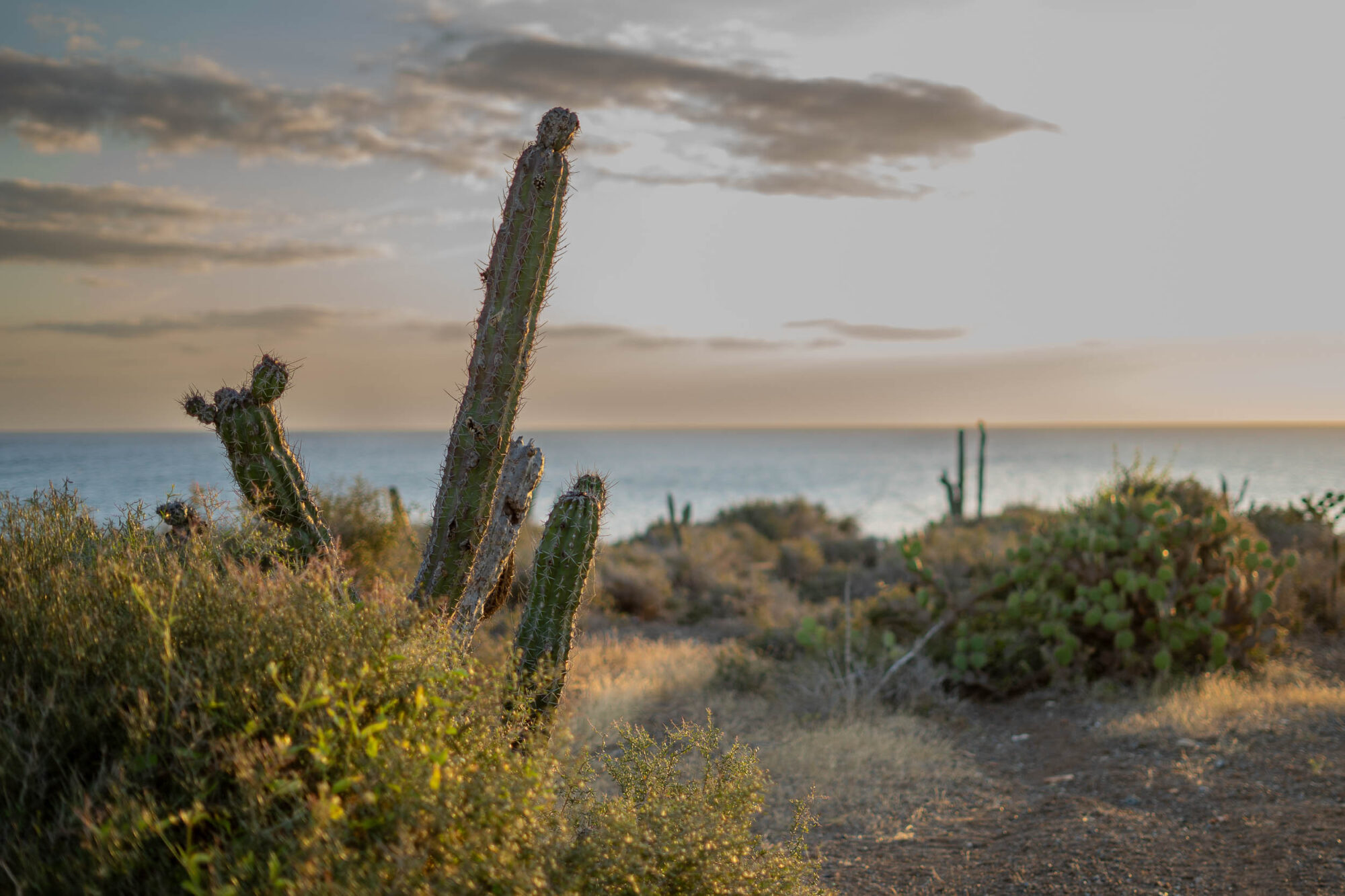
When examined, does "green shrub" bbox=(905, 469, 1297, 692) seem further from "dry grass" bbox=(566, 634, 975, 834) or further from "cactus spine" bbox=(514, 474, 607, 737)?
"cactus spine" bbox=(514, 474, 607, 737)

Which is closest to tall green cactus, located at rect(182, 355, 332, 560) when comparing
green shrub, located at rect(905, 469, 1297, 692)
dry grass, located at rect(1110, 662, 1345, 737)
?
green shrub, located at rect(905, 469, 1297, 692)

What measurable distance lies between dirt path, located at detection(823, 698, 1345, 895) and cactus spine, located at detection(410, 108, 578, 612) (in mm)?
2868

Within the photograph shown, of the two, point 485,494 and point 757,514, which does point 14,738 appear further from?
point 757,514

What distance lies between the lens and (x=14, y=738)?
7.56ft

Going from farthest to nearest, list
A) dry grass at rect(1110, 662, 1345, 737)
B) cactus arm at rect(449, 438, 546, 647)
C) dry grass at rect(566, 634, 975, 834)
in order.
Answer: dry grass at rect(1110, 662, 1345, 737), dry grass at rect(566, 634, 975, 834), cactus arm at rect(449, 438, 546, 647)

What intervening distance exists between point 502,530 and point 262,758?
2.90 metres

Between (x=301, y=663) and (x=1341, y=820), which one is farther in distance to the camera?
(x=1341, y=820)

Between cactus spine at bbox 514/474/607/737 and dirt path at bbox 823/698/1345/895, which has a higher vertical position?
cactus spine at bbox 514/474/607/737

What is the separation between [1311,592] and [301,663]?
1289cm

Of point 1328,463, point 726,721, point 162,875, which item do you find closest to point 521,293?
point 162,875

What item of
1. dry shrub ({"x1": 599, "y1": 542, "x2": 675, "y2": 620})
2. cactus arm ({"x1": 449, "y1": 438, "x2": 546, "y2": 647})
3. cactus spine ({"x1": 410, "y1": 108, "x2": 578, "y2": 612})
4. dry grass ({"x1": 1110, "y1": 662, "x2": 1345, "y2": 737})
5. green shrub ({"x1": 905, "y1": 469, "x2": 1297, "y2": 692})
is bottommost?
dry shrub ({"x1": 599, "y1": 542, "x2": 675, "y2": 620})

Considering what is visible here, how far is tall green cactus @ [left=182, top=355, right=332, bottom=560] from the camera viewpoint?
15.5 feet

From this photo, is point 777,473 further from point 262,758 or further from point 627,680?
point 262,758

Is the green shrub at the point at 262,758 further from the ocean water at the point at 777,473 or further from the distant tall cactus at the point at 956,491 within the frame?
the distant tall cactus at the point at 956,491
